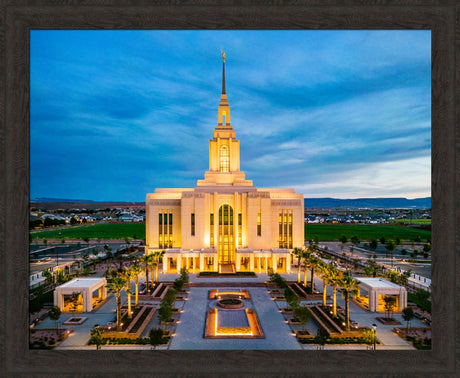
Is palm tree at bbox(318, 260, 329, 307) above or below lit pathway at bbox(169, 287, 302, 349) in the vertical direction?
above

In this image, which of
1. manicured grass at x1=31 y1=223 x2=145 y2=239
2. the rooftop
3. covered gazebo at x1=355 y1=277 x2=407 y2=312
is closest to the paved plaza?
covered gazebo at x1=355 y1=277 x2=407 y2=312

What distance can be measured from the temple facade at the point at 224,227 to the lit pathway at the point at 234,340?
36.5 ft

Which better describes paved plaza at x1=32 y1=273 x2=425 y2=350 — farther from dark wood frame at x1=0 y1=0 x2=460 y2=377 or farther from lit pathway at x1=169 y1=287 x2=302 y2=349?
dark wood frame at x1=0 y1=0 x2=460 y2=377

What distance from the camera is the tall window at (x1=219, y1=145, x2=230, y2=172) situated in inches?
1987

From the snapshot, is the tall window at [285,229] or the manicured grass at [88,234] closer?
the tall window at [285,229]

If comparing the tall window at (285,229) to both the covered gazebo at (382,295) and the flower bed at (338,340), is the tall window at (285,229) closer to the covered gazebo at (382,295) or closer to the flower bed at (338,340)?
the covered gazebo at (382,295)

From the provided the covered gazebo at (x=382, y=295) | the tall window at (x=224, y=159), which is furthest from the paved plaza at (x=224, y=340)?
the tall window at (x=224, y=159)

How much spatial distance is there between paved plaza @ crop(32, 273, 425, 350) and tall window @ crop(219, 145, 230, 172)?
79.2ft

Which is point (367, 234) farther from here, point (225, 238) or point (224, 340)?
point (224, 340)

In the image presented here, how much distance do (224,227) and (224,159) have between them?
13448 millimetres

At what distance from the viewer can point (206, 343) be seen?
18656 mm
